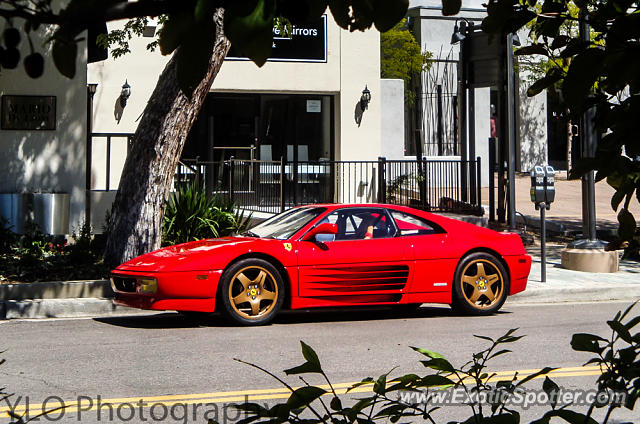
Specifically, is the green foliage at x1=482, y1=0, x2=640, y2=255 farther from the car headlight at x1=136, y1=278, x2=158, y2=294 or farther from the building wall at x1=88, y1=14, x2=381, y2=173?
the building wall at x1=88, y1=14, x2=381, y2=173

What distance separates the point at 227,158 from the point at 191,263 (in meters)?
12.9

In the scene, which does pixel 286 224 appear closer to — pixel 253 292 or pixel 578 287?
pixel 253 292

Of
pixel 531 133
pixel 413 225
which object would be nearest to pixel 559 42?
pixel 413 225

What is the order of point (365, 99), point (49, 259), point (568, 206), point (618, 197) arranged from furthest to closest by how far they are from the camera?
point (568, 206), point (365, 99), point (49, 259), point (618, 197)

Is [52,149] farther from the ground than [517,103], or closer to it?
closer to it

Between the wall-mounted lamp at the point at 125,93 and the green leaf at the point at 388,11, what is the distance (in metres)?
19.2

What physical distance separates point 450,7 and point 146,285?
802cm

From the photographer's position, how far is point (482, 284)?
1070 centimetres

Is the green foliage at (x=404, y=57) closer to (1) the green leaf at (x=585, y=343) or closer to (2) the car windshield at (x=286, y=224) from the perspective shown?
(2) the car windshield at (x=286, y=224)

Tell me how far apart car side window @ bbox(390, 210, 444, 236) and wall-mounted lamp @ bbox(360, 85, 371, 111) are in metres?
11.6

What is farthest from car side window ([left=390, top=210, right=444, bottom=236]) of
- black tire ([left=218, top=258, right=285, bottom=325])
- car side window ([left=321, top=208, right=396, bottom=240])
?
black tire ([left=218, top=258, right=285, bottom=325])

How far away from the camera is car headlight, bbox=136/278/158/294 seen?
9.41 m

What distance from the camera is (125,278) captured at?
9.82 meters

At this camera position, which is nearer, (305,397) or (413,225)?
(305,397)
